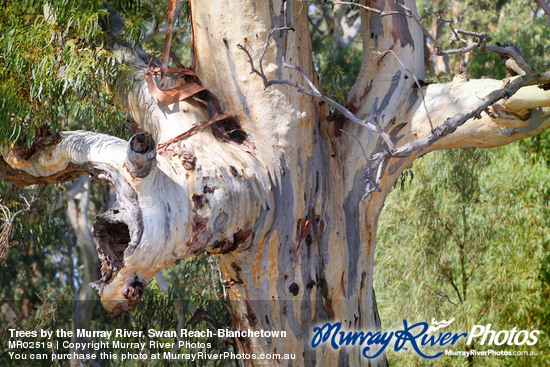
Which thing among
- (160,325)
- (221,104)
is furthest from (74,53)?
(160,325)

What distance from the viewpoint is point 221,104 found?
2932 millimetres

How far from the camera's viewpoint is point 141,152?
2113 mm

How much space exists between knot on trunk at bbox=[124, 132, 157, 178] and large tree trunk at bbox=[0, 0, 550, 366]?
0.87 feet

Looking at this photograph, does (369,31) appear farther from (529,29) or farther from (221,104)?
(529,29)

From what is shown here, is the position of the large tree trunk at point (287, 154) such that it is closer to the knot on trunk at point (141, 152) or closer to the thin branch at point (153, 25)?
the knot on trunk at point (141, 152)

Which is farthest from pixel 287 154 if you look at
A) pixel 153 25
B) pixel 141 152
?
pixel 153 25

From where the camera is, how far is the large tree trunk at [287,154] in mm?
2609

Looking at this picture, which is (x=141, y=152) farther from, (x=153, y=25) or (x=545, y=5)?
(x=153, y=25)

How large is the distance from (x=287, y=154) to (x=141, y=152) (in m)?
0.87

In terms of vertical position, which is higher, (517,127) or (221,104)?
(221,104)

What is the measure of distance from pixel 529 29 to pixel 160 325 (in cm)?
657

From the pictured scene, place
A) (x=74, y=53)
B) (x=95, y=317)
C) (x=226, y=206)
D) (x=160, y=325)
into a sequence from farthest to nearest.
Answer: (x=95, y=317), (x=160, y=325), (x=74, y=53), (x=226, y=206)

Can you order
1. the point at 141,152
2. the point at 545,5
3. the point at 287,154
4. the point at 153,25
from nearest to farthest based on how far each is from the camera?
the point at 141,152 < the point at 545,5 < the point at 287,154 < the point at 153,25

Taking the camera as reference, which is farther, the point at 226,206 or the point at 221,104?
the point at 221,104
